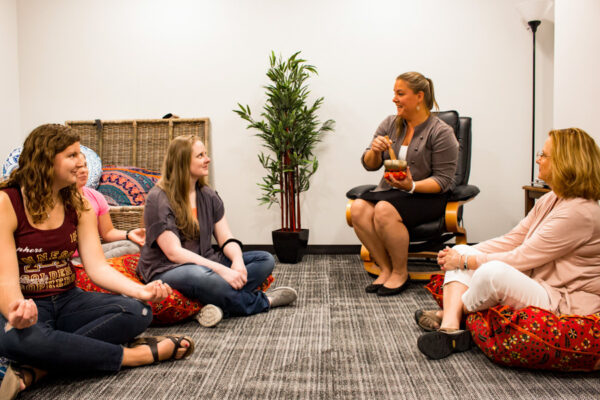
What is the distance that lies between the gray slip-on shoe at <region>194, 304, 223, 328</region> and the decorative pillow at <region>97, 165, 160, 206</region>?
1.57 metres

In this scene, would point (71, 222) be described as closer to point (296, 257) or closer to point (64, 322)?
point (64, 322)

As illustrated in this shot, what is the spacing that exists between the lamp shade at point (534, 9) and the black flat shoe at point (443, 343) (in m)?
2.92

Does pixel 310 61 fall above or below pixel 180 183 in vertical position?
above

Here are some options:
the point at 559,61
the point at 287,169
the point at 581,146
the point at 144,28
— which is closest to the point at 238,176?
the point at 287,169

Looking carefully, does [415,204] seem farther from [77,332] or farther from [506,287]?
[77,332]

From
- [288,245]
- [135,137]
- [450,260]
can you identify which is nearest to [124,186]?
[135,137]

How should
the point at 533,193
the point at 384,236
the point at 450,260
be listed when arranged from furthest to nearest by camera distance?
the point at 533,193 < the point at 384,236 < the point at 450,260

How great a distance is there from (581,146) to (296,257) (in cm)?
237

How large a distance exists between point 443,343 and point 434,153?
4.63 ft

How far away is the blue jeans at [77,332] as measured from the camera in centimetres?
156

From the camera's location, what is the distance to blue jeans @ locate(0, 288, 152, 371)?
156 cm

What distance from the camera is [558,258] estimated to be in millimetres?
1879

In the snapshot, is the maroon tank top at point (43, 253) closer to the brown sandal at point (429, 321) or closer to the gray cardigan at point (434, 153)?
the brown sandal at point (429, 321)

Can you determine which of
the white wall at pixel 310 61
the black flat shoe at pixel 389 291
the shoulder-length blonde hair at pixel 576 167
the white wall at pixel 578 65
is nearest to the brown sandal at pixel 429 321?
the black flat shoe at pixel 389 291
